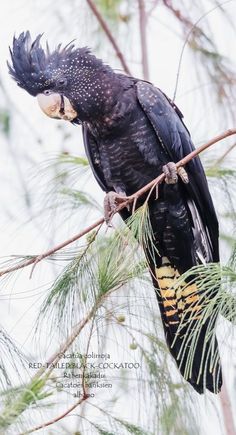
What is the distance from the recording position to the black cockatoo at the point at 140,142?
2973 millimetres

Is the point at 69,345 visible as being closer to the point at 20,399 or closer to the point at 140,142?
the point at 20,399

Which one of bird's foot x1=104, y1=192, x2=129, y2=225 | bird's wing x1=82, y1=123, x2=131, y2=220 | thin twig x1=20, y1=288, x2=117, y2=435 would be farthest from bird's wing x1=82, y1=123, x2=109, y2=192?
thin twig x1=20, y1=288, x2=117, y2=435

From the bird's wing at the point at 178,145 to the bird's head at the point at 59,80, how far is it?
0.46 feet

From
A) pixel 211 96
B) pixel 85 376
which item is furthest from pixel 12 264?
pixel 211 96

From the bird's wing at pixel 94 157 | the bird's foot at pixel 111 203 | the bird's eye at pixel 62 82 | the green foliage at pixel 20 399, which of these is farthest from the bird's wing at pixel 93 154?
the green foliage at pixel 20 399

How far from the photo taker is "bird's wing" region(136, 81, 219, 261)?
295 cm

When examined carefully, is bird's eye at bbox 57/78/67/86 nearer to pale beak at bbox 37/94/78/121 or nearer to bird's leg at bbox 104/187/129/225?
pale beak at bbox 37/94/78/121

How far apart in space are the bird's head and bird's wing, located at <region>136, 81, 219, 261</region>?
0.14m

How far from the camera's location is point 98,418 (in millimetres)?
2494

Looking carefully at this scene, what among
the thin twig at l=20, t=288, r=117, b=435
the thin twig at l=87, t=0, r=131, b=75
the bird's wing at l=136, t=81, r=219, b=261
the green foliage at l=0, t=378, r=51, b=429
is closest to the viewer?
the green foliage at l=0, t=378, r=51, b=429

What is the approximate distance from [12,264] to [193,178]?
868mm

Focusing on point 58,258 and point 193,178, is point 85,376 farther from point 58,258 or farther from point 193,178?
point 193,178

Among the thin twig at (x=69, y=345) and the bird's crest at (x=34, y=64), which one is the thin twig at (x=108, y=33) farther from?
the thin twig at (x=69, y=345)

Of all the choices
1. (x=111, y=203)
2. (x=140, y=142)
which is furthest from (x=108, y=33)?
(x=111, y=203)
